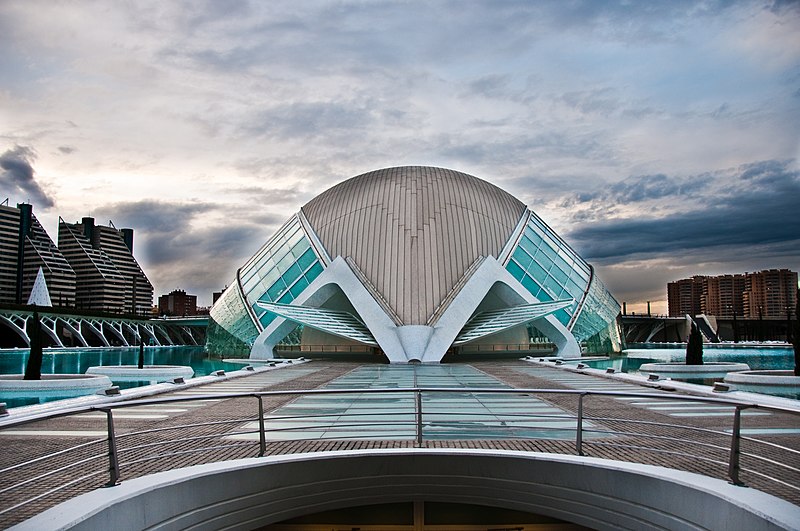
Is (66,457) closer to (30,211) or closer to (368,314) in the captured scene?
(368,314)

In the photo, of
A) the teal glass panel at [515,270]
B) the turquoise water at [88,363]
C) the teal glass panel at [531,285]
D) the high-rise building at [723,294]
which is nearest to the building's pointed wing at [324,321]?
the turquoise water at [88,363]

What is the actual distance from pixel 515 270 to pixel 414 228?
17.3 feet

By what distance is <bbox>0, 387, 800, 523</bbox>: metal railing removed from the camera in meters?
4.68

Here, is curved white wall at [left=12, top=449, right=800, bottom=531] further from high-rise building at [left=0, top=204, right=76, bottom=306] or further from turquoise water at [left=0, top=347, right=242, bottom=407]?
high-rise building at [left=0, top=204, right=76, bottom=306]

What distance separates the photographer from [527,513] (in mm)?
6195

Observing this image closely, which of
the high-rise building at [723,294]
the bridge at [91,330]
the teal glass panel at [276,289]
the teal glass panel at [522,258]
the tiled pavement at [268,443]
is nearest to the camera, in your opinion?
the tiled pavement at [268,443]

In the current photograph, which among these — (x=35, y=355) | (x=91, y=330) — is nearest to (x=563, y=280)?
(x=35, y=355)

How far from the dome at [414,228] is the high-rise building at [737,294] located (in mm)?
127665

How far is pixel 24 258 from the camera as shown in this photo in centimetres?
11969

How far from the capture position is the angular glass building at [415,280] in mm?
27344

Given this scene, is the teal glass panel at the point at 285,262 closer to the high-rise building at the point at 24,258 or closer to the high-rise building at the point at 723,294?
the high-rise building at the point at 24,258

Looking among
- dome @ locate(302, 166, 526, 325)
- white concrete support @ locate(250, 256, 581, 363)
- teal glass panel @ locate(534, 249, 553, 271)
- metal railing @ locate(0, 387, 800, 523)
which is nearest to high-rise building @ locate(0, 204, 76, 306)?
dome @ locate(302, 166, 526, 325)

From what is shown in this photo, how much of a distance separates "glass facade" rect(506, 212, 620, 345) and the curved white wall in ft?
79.3

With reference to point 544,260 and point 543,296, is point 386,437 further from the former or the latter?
point 544,260
